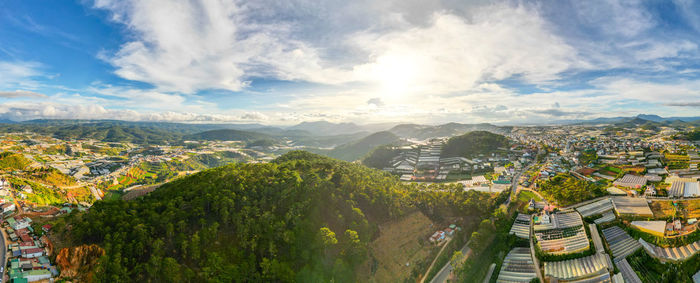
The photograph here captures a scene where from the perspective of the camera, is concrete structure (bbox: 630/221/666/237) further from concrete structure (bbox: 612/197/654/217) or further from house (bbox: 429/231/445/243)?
house (bbox: 429/231/445/243)

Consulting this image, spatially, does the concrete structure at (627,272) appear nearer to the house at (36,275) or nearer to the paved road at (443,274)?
the paved road at (443,274)

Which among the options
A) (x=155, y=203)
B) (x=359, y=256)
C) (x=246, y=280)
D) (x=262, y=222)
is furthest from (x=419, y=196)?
(x=155, y=203)

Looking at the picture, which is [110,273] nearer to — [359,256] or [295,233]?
[295,233]

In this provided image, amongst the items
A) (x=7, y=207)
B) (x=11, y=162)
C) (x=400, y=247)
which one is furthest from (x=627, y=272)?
(x=11, y=162)

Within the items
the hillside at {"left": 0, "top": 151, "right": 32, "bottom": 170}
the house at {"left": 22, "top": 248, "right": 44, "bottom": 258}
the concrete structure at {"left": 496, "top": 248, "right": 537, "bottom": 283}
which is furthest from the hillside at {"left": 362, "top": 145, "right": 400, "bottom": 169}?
the hillside at {"left": 0, "top": 151, "right": 32, "bottom": 170}

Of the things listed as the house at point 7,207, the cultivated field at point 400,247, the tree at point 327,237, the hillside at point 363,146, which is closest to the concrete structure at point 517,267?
the cultivated field at point 400,247
